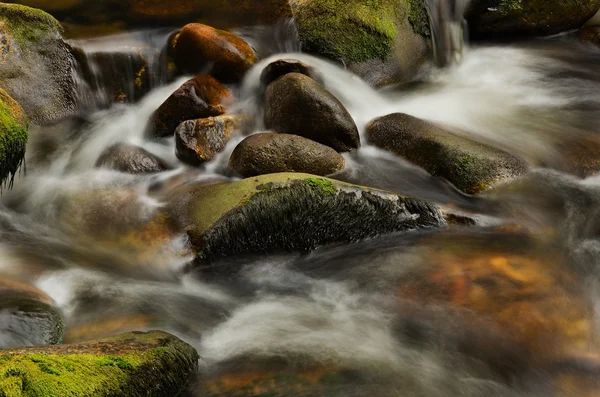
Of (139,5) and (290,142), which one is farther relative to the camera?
(139,5)

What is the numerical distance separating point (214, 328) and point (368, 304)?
1.25m

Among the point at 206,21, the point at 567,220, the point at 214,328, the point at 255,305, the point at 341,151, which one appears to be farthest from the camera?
the point at 206,21

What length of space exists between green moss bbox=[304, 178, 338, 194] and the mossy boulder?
399 centimetres

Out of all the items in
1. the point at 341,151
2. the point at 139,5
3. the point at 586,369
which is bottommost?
the point at 586,369

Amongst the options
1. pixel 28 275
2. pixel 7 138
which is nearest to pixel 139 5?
pixel 7 138

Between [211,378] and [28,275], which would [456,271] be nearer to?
[211,378]

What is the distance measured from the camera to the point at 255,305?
15.6ft

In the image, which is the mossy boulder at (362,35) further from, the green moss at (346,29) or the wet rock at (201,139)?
the wet rock at (201,139)

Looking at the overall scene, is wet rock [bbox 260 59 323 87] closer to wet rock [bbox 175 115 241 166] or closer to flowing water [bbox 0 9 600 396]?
flowing water [bbox 0 9 600 396]

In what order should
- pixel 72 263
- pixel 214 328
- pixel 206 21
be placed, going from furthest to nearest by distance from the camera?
pixel 206 21 → pixel 72 263 → pixel 214 328

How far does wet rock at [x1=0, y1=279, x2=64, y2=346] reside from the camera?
3748 millimetres

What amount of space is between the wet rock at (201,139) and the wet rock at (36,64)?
6.83 feet

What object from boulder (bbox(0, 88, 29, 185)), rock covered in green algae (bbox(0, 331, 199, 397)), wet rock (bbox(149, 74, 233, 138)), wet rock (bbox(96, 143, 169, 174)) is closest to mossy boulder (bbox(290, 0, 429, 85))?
wet rock (bbox(149, 74, 233, 138))

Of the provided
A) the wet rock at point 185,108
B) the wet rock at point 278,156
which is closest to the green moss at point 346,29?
the wet rock at point 185,108
